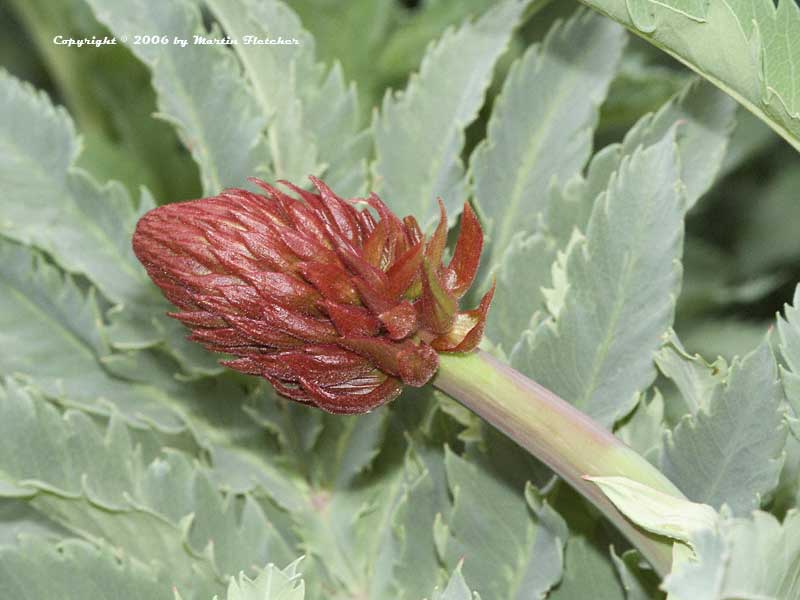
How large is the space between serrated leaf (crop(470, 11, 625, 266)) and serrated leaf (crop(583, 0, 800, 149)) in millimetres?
275

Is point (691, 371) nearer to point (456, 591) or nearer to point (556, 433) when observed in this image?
point (556, 433)

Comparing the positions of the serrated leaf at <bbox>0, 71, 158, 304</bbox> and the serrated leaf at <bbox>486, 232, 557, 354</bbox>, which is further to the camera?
the serrated leaf at <bbox>0, 71, 158, 304</bbox>

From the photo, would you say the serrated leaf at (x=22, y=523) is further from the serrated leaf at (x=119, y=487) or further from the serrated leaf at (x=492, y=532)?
the serrated leaf at (x=492, y=532)

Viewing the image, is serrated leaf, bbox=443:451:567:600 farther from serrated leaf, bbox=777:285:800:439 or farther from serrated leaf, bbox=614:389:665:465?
serrated leaf, bbox=777:285:800:439

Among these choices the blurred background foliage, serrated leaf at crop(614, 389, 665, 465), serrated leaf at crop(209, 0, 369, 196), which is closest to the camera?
serrated leaf at crop(614, 389, 665, 465)

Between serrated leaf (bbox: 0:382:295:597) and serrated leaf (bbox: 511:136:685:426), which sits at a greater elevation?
serrated leaf (bbox: 511:136:685:426)

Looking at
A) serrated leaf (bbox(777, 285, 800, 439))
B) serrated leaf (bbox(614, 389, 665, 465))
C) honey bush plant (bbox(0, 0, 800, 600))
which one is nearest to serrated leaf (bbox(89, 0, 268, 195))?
honey bush plant (bbox(0, 0, 800, 600))

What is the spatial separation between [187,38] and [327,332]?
50cm

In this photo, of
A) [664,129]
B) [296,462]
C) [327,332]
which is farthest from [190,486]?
[664,129]

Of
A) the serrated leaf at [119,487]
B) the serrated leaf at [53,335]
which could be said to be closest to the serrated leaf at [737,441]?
the serrated leaf at [119,487]

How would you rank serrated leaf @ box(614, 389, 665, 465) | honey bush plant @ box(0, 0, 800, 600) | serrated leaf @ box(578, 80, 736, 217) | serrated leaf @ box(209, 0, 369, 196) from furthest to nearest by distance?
serrated leaf @ box(209, 0, 369, 196) → serrated leaf @ box(578, 80, 736, 217) → serrated leaf @ box(614, 389, 665, 465) → honey bush plant @ box(0, 0, 800, 600)

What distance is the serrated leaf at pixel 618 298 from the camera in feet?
2.73

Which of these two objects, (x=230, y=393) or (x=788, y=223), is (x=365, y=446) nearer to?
(x=230, y=393)

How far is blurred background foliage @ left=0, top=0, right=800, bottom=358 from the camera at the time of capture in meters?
1.46
